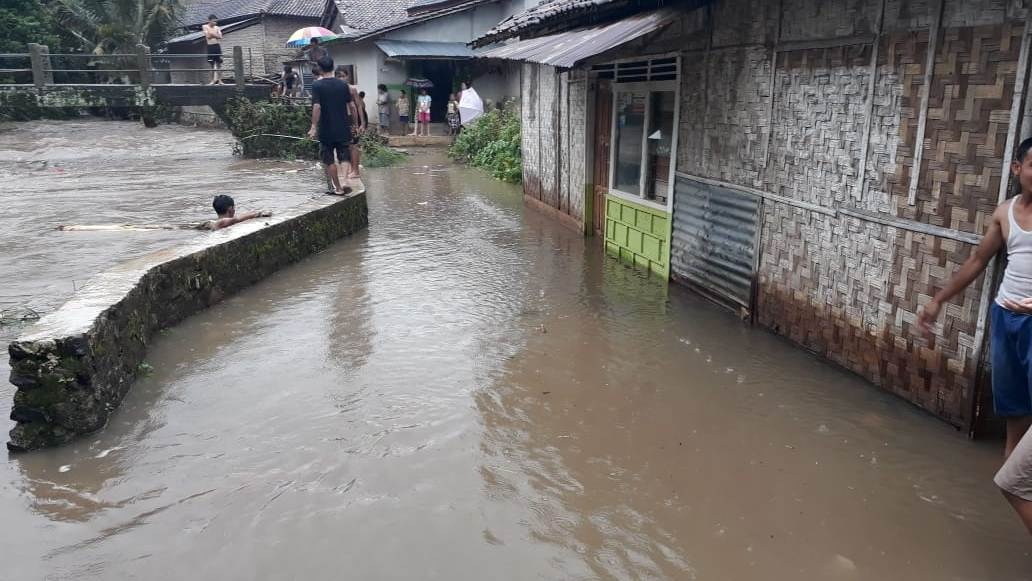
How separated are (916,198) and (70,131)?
25632mm

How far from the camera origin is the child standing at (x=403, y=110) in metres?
23.8

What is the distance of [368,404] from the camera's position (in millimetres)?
4867

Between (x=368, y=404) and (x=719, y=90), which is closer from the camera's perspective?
(x=368, y=404)

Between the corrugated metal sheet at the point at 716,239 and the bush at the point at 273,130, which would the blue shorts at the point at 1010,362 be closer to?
the corrugated metal sheet at the point at 716,239

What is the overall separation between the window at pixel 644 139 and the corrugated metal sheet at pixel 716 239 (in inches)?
17.5

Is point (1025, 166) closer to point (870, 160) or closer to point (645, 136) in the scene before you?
point (870, 160)

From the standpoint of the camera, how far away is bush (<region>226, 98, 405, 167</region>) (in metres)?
18.7

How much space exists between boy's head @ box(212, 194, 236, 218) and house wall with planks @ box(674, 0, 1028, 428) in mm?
5228

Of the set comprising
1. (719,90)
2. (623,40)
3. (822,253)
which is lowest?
(822,253)

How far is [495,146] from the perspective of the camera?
58.9 feet

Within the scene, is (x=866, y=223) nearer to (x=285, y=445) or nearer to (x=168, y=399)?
(x=285, y=445)

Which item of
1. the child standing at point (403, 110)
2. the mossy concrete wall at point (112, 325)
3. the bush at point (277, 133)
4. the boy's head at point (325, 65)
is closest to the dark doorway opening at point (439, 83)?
the child standing at point (403, 110)

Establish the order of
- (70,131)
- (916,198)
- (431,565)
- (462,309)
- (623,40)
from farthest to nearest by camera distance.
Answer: (70,131) < (462,309) < (623,40) < (916,198) < (431,565)

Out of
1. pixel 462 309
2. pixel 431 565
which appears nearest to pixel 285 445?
pixel 431 565
